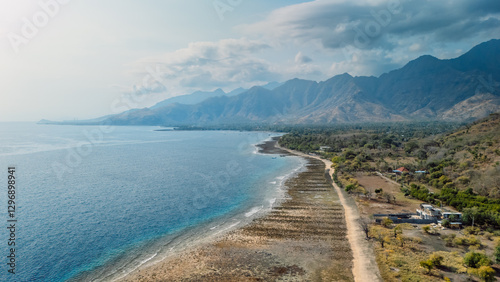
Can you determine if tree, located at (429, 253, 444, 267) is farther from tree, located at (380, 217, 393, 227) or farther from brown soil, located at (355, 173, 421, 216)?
brown soil, located at (355, 173, 421, 216)

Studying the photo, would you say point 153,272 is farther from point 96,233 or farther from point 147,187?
point 147,187

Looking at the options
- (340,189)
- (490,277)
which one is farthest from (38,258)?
(340,189)

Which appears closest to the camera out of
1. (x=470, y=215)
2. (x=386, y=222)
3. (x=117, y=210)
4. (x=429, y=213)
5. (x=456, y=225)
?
(x=470, y=215)

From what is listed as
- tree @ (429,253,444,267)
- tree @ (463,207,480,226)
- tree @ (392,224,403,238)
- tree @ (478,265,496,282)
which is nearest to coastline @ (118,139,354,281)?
tree @ (392,224,403,238)

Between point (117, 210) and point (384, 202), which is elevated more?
point (384, 202)

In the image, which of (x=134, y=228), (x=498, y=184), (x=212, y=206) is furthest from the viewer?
(x=212, y=206)

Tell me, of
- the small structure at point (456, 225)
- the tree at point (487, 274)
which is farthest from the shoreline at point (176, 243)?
the tree at point (487, 274)

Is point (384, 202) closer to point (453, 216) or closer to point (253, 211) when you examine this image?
point (453, 216)

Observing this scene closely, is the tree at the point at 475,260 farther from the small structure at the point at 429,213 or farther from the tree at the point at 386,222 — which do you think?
the small structure at the point at 429,213

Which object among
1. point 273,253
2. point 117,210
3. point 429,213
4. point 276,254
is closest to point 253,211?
point 273,253
